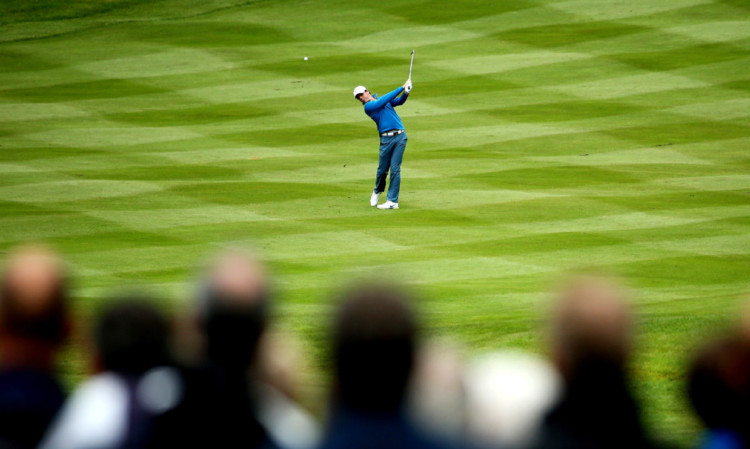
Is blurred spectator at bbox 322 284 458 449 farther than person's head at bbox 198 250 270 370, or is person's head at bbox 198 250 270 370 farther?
person's head at bbox 198 250 270 370

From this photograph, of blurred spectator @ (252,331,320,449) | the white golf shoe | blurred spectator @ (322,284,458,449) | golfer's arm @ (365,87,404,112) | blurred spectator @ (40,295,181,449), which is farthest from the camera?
golfer's arm @ (365,87,404,112)

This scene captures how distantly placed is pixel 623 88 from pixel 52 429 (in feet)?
103

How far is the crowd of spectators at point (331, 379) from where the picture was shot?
278 cm

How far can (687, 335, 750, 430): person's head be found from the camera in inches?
135

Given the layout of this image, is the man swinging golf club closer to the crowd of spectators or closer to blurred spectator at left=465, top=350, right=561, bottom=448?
the crowd of spectators

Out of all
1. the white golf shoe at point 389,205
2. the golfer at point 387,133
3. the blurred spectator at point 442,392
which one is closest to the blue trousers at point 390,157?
the golfer at point 387,133

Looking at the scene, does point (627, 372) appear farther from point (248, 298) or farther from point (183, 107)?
point (183, 107)

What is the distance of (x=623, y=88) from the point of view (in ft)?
109

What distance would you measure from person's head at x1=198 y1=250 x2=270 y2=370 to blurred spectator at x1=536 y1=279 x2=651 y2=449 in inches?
35.7

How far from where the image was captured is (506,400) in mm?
2994

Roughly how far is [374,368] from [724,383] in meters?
1.28

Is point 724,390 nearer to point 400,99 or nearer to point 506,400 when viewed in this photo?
point 506,400

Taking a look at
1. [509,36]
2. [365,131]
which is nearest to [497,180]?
[365,131]

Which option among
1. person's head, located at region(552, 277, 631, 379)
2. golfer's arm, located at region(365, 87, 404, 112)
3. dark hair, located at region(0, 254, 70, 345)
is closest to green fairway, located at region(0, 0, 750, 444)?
person's head, located at region(552, 277, 631, 379)
